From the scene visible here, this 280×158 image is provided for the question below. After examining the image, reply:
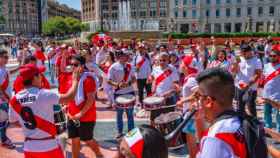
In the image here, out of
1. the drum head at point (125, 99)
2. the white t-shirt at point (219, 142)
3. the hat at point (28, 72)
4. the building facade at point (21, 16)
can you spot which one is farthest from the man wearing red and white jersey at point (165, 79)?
the building facade at point (21, 16)

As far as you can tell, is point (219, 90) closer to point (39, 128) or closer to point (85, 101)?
point (39, 128)

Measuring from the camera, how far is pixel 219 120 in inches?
88.5

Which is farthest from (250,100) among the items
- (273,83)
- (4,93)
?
(4,93)

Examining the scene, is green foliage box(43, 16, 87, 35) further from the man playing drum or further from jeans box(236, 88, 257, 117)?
jeans box(236, 88, 257, 117)

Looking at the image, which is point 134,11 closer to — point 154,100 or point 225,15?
point 225,15

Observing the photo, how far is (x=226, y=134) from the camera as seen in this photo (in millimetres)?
2174

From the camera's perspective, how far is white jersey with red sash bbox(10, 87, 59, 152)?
4234mm

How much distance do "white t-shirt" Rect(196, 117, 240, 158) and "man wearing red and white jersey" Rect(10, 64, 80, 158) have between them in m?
2.50

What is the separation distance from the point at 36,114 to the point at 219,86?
8.50 ft

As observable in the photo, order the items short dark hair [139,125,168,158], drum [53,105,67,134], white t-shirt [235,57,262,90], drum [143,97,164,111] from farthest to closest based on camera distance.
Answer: white t-shirt [235,57,262,90]
drum [143,97,164,111]
drum [53,105,67,134]
short dark hair [139,125,168,158]

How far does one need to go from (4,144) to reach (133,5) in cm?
11365

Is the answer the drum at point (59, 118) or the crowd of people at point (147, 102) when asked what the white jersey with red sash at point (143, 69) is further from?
the drum at point (59, 118)

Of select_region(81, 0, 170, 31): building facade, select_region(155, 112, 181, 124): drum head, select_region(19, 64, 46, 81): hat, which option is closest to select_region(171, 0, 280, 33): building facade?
select_region(81, 0, 170, 31): building facade

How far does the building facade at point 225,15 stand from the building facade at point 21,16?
82.3 meters
